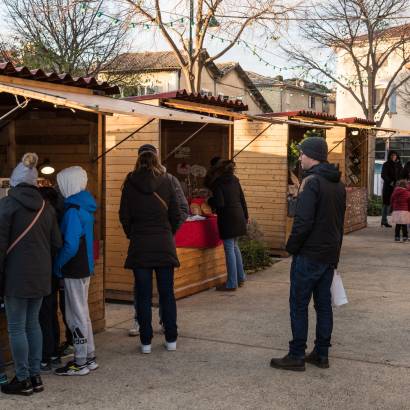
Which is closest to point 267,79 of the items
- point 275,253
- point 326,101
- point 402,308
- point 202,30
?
point 326,101

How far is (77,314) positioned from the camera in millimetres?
4984

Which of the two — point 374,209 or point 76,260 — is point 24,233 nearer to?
point 76,260

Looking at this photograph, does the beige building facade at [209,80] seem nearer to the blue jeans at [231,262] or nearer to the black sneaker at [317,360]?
the blue jeans at [231,262]

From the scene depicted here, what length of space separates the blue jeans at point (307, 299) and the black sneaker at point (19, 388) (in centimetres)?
197

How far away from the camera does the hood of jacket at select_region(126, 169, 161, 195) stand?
540 cm

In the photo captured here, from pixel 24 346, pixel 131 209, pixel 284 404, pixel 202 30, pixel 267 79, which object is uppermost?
pixel 267 79

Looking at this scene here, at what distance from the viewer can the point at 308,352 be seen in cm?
557

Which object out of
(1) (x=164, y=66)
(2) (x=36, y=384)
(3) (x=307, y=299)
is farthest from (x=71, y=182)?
(1) (x=164, y=66)

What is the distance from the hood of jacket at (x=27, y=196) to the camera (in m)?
4.38

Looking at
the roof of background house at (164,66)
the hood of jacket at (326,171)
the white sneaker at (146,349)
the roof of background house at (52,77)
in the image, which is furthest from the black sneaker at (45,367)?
the roof of background house at (164,66)

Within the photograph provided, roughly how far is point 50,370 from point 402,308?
4028 millimetres

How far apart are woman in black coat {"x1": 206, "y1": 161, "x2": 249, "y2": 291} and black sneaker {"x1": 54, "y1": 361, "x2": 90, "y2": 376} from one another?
11.3 ft

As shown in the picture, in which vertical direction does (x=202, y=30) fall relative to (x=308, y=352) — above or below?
above

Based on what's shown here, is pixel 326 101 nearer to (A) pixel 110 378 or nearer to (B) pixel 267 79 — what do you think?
(B) pixel 267 79
